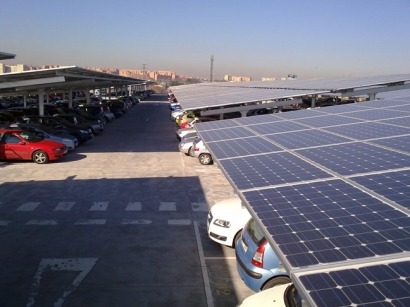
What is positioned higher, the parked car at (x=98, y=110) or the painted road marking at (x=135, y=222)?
the parked car at (x=98, y=110)

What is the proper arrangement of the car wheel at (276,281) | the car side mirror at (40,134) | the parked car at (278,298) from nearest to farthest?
the parked car at (278,298), the car wheel at (276,281), the car side mirror at (40,134)

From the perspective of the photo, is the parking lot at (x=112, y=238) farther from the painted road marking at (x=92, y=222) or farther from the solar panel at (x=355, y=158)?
the solar panel at (x=355, y=158)

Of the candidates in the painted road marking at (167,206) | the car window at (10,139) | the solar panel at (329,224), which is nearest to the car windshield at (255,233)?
the solar panel at (329,224)

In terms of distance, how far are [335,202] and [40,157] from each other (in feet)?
53.3

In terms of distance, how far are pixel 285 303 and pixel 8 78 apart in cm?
2025

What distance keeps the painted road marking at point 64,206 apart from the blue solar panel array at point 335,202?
5664 mm

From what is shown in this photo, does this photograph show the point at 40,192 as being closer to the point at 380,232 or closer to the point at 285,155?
the point at 285,155

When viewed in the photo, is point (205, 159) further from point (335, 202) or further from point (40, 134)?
point (335, 202)

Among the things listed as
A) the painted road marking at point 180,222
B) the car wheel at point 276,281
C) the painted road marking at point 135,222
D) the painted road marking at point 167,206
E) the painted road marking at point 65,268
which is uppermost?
the car wheel at point 276,281

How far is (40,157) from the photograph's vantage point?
57.2ft

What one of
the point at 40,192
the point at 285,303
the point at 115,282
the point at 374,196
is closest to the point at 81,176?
the point at 40,192

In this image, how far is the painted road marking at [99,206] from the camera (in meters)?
11.2

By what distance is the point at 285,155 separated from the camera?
622 centimetres

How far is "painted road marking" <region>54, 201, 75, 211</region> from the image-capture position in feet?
36.4
